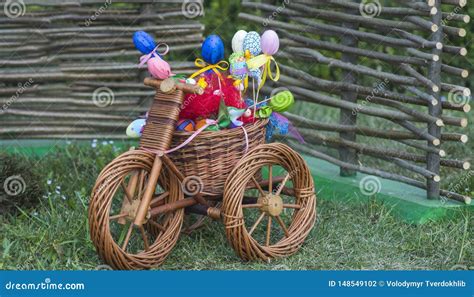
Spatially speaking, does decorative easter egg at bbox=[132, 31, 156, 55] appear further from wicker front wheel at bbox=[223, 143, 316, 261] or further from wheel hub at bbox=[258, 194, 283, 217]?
wheel hub at bbox=[258, 194, 283, 217]

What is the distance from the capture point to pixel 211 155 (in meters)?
3.68

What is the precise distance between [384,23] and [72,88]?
211cm

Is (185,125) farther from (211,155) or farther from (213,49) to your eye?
(213,49)

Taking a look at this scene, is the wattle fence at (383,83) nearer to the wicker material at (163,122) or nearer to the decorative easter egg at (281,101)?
the decorative easter egg at (281,101)

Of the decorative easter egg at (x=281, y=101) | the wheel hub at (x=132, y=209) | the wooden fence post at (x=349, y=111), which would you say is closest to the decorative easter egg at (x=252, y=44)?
the decorative easter egg at (x=281, y=101)

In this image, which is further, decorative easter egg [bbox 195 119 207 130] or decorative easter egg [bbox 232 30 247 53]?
decorative easter egg [bbox 232 30 247 53]

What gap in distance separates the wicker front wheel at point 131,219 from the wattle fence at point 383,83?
130 cm

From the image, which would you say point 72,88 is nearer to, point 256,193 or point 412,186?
point 256,193

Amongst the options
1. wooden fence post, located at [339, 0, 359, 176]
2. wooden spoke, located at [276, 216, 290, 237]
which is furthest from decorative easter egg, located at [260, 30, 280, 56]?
wooden fence post, located at [339, 0, 359, 176]

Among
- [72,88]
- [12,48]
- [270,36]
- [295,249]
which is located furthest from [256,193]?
[12,48]

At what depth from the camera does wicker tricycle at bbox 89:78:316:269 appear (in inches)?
136

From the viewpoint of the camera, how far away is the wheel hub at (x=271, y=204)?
12.4 ft

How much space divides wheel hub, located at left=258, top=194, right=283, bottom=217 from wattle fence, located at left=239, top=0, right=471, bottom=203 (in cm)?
92

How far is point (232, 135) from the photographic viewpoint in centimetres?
371
